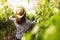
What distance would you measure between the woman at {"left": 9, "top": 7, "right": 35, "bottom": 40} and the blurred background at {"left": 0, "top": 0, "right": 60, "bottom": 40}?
25 millimetres

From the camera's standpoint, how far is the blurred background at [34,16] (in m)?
1.17

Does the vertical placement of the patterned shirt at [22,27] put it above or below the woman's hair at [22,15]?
below

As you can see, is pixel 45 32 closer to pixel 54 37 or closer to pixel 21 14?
pixel 54 37

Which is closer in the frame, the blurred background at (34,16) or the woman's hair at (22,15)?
→ the blurred background at (34,16)

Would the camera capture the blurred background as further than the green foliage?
No

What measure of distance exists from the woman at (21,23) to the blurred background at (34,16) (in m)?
0.02

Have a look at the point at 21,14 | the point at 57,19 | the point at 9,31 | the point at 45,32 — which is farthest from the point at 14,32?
the point at 57,19

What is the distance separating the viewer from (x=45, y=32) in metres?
1.14

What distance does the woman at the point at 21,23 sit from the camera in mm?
1272

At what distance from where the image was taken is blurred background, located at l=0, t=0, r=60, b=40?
1.17 meters

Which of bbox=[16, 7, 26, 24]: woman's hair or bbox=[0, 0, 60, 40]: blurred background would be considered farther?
bbox=[16, 7, 26, 24]: woman's hair

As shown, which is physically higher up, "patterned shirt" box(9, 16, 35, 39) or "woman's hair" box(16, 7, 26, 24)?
"woman's hair" box(16, 7, 26, 24)

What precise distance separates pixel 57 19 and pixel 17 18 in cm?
37

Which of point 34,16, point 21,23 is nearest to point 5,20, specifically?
point 21,23
